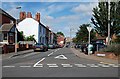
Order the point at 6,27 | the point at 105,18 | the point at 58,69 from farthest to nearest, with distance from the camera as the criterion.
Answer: the point at 6,27
the point at 105,18
the point at 58,69

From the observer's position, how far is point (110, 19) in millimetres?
33906

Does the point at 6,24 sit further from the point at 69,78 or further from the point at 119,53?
the point at 69,78

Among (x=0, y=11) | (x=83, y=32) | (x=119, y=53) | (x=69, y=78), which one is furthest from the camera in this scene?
(x=83, y=32)

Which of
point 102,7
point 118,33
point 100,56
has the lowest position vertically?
point 100,56

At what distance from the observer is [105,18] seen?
35.2 meters

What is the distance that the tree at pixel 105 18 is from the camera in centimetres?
3431

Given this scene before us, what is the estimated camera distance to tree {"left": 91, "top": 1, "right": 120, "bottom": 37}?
34.3 meters

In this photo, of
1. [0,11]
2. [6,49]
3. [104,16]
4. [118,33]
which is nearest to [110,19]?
[104,16]

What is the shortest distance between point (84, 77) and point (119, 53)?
46.6 ft

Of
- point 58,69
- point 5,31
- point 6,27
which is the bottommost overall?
point 58,69

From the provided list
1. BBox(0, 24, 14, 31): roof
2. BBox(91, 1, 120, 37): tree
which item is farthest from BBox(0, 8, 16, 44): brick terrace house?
BBox(91, 1, 120, 37): tree

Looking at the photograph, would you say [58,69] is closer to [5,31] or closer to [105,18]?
[105,18]

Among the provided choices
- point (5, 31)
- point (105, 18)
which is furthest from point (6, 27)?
point (105, 18)

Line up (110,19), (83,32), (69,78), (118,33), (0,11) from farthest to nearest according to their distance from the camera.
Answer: (83,32), (0,11), (118,33), (110,19), (69,78)
